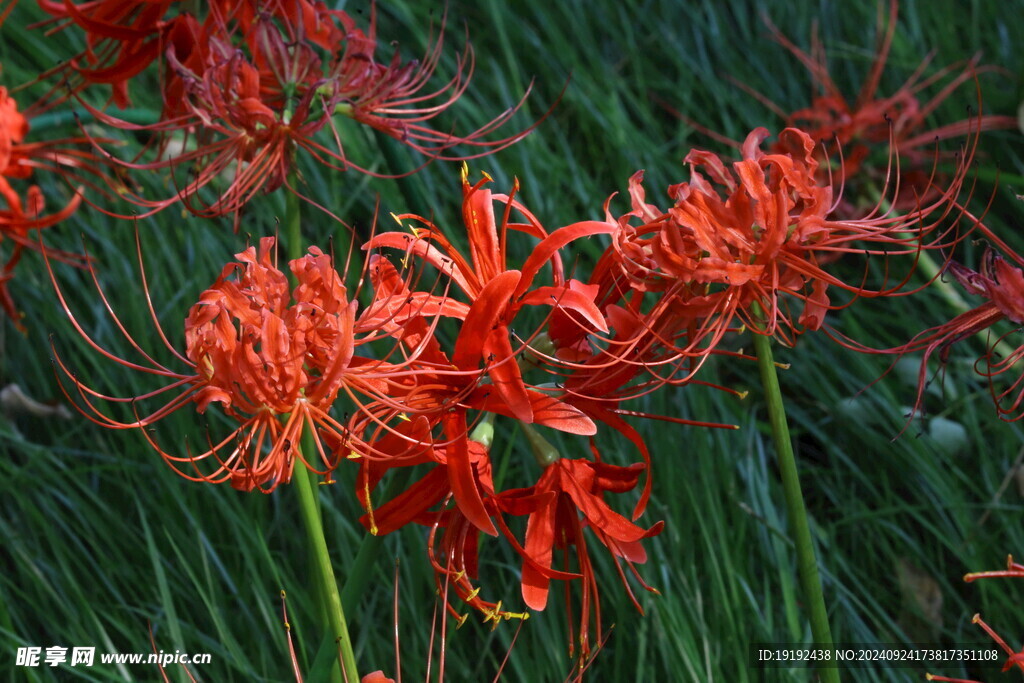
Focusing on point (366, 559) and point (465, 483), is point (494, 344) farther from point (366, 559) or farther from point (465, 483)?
point (366, 559)

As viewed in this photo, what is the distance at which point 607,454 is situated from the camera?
2016mm

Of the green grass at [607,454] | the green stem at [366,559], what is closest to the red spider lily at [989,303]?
the green grass at [607,454]

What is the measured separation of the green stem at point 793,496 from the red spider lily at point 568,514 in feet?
0.48

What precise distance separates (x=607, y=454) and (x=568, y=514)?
877 mm

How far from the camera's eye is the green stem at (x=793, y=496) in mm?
1124

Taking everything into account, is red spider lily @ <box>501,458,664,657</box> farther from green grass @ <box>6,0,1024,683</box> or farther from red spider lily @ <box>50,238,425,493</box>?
green grass @ <box>6,0,1024,683</box>

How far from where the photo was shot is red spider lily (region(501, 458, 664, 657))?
1.09 m

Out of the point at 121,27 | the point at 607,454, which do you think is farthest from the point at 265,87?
the point at 607,454

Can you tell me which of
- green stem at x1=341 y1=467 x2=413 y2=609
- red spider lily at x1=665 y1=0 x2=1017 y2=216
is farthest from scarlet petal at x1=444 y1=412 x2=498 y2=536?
red spider lily at x1=665 y1=0 x2=1017 y2=216

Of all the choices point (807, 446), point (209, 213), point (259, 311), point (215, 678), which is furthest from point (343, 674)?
point (807, 446)

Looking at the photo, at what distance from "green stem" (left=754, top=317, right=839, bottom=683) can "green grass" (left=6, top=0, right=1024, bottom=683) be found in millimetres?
397

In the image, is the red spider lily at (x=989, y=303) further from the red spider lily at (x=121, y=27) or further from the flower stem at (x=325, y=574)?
the red spider lily at (x=121, y=27)
